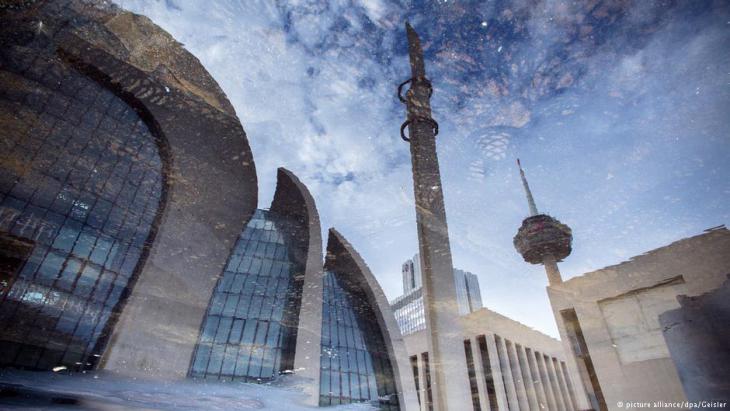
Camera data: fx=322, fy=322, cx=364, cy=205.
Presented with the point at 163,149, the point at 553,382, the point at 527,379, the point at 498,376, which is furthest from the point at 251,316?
the point at 553,382

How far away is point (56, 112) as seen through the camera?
33.1 feet

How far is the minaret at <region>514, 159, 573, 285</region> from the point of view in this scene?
44.5m

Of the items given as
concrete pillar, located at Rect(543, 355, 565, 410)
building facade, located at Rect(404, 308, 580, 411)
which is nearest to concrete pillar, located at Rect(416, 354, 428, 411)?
building facade, located at Rect(404, 308, 580, 411)

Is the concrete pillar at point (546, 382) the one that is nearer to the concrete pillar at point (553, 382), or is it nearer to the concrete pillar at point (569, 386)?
the concrete pillar at point (553, 382)

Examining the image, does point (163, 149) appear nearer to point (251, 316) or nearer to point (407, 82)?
point (251, 316)

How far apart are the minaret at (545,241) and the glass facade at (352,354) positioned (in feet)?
120

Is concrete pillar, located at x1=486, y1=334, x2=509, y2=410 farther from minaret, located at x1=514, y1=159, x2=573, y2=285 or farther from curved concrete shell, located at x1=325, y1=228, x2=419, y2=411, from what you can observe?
minaret, located at x1=514, y1=159, x2=573, y2=285

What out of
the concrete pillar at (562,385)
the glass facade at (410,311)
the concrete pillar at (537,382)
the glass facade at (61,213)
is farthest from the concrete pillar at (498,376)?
the glass facade at (410,311)

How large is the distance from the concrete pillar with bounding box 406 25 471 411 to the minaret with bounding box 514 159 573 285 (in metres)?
37.6

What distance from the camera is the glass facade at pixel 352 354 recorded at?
12766 mm

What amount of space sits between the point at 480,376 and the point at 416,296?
90.7 metres

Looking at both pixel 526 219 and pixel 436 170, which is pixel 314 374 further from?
pixel 526 219

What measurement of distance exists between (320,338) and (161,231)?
24.8ft

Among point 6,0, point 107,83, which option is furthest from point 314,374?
point 6,0
